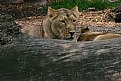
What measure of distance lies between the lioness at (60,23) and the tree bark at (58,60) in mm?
2804

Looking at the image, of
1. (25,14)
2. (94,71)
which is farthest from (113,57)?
(25,14)

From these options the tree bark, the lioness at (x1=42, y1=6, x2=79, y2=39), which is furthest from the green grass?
the tree bark

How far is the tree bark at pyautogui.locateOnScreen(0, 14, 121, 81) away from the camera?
234cm

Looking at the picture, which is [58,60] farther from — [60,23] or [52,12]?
[52,12]

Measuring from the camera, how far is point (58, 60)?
2527mm

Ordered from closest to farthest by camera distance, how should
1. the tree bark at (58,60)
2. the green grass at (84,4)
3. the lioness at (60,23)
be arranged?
the tree bark at (58,60)
the lioness at (60,23)
the green grass at (84,4)

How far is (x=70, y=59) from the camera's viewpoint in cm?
252

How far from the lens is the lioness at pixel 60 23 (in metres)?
5.66

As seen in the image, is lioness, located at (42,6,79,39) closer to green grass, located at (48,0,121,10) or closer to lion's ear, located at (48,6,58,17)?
lion's ear, located at (48,6,58,17)

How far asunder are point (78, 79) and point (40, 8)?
33.2 feet

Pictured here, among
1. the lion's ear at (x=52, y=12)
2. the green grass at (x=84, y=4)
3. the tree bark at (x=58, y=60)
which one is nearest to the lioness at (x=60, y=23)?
the lion's ear at (x=52, y=12)

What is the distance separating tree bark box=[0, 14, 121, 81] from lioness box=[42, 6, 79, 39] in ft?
9.20

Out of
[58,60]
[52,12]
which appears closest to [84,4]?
[52,12]

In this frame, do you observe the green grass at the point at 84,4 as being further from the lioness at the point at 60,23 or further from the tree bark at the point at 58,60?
the tree bark at the point at 58,60
